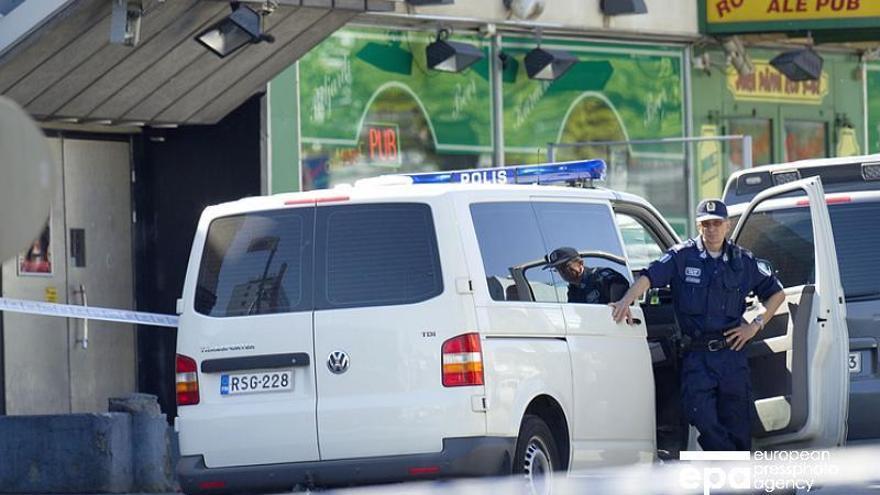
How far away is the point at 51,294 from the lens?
17.5 m

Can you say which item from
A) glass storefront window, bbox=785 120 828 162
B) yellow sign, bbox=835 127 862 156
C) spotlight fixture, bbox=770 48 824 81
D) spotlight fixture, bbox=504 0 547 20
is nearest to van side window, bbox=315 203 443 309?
spotlight fixture, bbox=504 0 547 20

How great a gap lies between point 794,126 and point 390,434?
14.1m

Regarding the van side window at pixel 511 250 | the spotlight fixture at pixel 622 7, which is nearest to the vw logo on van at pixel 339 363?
the van side window at pixel 511 250

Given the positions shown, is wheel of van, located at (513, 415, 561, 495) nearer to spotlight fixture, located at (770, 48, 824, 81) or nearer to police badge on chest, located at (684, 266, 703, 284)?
police badge on chest, located at (684, 266, 703, 284)

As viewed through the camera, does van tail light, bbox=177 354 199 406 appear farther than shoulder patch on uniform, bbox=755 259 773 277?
No

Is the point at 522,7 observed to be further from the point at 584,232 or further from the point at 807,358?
the point at 807,358

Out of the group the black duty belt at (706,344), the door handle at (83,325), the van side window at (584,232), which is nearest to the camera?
the van side window at (584,232)

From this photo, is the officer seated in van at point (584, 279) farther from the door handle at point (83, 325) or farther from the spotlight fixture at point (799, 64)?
the spotlight fixture at point (799, 64)

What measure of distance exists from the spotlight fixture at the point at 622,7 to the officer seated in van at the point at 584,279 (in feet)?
31.4

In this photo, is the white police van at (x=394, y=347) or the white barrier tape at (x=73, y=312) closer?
the white police van at (x=394, y=347)

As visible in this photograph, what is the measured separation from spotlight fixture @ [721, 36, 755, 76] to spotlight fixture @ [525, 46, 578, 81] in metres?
2.47

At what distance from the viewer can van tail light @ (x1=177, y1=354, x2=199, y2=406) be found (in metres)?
10.5

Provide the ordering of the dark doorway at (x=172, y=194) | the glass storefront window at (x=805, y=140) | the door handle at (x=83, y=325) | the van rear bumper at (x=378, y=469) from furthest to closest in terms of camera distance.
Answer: the glass storefront window at (x=805, y=140)
the dark doorway at (x=172, y=194)
the door handle at (x=83, y=325)
the van rear bumper at (x=378, y=469)

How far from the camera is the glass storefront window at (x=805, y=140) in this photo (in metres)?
23.2
